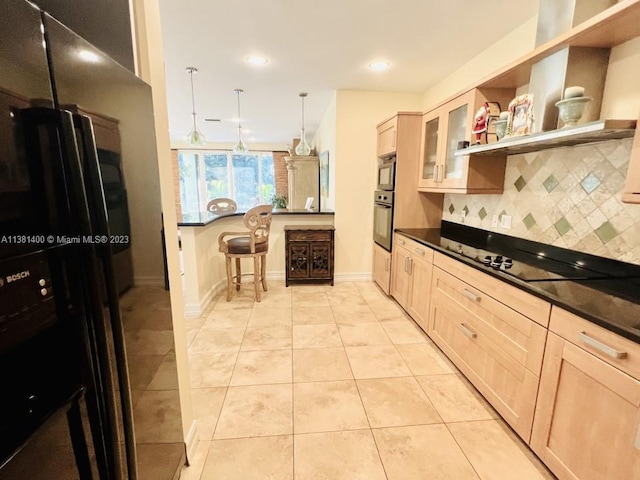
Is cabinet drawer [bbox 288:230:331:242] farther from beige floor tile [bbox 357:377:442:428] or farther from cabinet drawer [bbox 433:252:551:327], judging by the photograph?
beige floor tile [bbox 357:377:442:428]

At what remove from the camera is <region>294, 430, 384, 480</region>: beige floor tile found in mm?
1396

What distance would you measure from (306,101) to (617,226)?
12.4ft

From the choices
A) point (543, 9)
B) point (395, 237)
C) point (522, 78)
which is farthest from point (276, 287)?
point (543, 9)

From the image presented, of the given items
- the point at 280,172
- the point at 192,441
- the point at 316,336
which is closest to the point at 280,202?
the point at 280,172

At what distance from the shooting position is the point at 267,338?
103 inches

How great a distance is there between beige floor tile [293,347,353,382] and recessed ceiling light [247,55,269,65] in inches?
106

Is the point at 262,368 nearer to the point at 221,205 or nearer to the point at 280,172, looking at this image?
the point at 221,205

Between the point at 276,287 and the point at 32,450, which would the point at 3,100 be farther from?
the point at 276,287

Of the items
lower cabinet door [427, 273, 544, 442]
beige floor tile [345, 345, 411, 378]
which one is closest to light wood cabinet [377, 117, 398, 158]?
lower cabinet door [427, 273, 544, 442]

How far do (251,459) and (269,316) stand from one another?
64.0 inches

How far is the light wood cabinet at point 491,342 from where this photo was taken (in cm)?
145

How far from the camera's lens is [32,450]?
0.57 m

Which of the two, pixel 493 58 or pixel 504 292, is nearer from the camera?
pixel 504 292

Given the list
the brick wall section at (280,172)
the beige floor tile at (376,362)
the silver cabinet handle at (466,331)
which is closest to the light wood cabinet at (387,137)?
the silver cabinet handle at (466,331)
